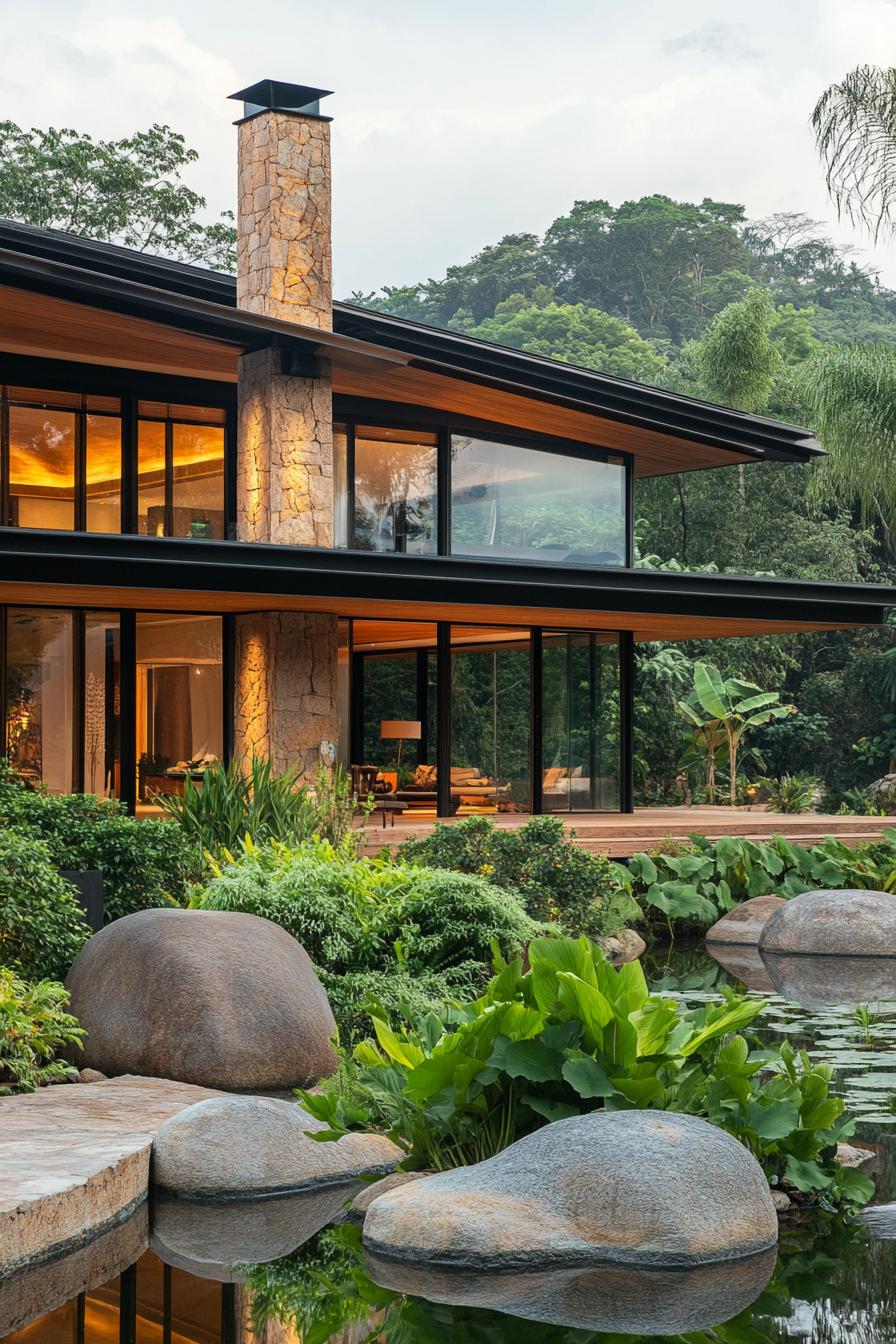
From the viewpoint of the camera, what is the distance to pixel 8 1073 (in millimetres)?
8375

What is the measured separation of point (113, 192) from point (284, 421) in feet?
77.0

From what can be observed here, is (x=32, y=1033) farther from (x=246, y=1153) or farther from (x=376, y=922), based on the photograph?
(x=376, y=922)

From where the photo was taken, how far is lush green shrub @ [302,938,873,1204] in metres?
6.43

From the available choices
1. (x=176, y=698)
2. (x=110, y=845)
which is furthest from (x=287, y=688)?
(x=110, y=845)

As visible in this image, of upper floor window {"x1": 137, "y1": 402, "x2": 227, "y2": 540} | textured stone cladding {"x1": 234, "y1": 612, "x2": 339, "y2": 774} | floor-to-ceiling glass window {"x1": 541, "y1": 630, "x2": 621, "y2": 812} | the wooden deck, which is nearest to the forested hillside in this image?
floor-to-ceiling glass window {"x1": 541, "y1": 630, "x2": 621, "y2": 812}

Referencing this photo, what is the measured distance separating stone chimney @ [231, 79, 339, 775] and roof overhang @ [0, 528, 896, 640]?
28.2 inches

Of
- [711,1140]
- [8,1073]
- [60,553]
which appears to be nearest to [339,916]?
[8,1073]

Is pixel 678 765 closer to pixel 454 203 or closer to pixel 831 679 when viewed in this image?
pixel 831 679

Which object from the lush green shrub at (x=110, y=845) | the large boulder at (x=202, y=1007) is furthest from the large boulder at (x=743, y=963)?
the large boulder at (x=202, y=1007)

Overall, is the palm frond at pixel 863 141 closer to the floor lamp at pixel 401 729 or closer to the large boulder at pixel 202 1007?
the floor lamp at pixel 401 729

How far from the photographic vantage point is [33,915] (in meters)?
9.27

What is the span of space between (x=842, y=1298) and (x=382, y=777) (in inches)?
619

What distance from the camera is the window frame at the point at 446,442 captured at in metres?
19.8

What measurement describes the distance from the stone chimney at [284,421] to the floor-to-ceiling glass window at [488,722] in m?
3.12
